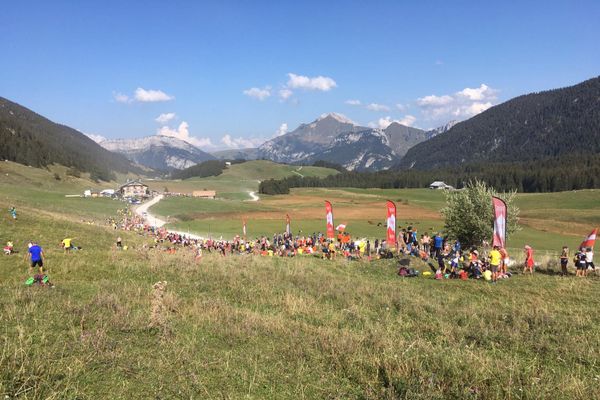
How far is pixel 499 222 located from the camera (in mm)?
20234

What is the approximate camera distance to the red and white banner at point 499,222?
19766mm

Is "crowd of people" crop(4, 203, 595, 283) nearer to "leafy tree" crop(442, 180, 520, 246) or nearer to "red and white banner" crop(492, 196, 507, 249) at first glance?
"red and white banner" crop(492, 196, 507, 249)

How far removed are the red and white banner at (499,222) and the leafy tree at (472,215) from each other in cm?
1587

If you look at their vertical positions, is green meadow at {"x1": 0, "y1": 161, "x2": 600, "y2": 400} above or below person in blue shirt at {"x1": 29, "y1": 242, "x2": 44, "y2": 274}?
below

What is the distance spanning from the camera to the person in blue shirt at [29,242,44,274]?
16.7 m

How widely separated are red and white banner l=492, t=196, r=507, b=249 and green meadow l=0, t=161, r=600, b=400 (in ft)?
6.72

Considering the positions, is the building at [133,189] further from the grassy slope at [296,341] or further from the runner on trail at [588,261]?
the runner on trail at [588,261]

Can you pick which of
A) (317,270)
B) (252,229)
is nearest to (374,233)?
(252,229)

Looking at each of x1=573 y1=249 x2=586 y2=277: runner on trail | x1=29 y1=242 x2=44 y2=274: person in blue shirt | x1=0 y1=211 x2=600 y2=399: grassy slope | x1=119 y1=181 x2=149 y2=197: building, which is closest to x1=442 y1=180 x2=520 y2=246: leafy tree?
x1=573 y1=249 x2=586 y2=277: runner on trail

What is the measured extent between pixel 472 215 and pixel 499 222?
16.2m

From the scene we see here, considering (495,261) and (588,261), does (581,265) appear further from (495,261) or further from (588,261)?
(495,261)

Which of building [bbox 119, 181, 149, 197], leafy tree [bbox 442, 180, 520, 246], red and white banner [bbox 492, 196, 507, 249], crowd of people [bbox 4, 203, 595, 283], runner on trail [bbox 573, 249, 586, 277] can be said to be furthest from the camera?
building [bbox 119, 181, 149, 197]

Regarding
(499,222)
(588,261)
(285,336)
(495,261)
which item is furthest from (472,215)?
(285,336)

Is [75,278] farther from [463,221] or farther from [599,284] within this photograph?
[463,221]
